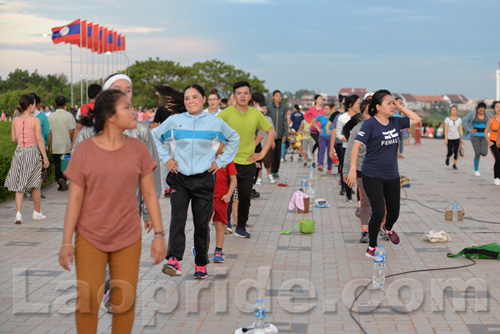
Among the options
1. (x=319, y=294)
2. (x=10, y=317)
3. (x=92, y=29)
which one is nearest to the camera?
(x=10, y=317)

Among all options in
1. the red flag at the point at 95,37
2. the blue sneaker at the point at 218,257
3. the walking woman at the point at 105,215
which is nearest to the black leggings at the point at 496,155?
the blue sneaker at the point at 218,257

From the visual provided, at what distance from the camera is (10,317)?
5.58 metres

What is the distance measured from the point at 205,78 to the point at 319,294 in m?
90.2

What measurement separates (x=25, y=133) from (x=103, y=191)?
7.08m

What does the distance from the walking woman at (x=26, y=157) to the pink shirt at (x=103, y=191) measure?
268 inches

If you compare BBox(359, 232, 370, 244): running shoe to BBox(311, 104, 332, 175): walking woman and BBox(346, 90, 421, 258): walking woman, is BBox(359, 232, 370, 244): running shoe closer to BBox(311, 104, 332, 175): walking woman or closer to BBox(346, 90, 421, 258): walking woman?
BBox(346, 90, 421, 258): walking woman

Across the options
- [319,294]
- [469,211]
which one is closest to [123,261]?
[319,294]

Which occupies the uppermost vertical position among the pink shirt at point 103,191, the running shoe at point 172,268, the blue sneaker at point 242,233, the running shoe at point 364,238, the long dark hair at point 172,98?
the long dark hair at point 172,98

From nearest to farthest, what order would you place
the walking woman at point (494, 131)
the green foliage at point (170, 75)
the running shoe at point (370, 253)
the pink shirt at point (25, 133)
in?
the running shoe at point (370, 253)
the pink shirt at point (25, 133)
the walking woman at point (494, 131)
the green foliage at point (170, 75)

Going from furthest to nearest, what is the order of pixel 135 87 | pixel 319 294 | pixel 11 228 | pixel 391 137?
pixel 135 87, pixel 11 228, pixel 391 137, pixel 319 294

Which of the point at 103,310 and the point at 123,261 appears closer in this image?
the point at 123,261

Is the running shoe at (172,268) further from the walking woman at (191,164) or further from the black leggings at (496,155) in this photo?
the black leggings at (496,155)

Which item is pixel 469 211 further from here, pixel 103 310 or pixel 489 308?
pixel 103 310

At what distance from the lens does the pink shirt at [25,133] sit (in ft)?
34.6
